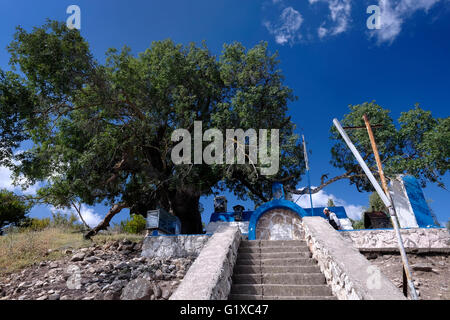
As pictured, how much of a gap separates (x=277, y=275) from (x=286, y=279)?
0.65 feet

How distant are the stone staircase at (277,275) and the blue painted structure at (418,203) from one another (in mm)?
5453

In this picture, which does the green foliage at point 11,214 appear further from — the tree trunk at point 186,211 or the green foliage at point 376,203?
the green foliage at point 376,203

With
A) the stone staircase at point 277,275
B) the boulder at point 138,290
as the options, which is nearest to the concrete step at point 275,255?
the stone staircase at point 277,275

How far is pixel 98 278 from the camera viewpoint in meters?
7.63

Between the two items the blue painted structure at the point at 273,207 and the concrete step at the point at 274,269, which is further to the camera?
the blue painted structure at the point at 273,207

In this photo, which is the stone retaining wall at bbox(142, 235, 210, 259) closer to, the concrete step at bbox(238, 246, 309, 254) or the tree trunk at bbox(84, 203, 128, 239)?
the concrete step at bbox(238, 246, 309, 254)

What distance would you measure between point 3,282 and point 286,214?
9.70 metres

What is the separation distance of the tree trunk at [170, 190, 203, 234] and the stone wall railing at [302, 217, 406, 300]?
28.8 ft

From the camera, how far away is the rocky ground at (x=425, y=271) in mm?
6480

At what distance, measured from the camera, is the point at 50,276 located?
8086 mm

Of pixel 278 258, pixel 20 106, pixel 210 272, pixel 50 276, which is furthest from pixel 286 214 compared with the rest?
pixel 20 106

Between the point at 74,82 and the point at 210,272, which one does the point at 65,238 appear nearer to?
the point at 74,82
